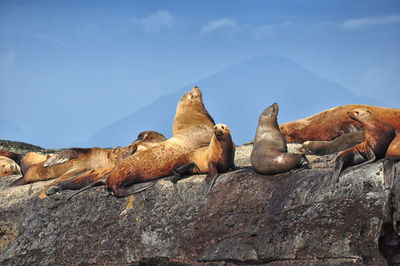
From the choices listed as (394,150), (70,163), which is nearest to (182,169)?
(394,150)

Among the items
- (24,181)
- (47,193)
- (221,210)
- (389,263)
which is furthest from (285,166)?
(24,181)

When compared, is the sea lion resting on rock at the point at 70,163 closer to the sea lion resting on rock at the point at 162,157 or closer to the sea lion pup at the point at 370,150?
the sea lion resting on rock at the point at 162,157

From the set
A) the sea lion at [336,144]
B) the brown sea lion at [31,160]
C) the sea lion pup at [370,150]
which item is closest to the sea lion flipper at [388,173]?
the sea lion pup at [370,150]

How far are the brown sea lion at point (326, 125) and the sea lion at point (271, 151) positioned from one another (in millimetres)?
2893

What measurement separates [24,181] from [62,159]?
41.2 inches

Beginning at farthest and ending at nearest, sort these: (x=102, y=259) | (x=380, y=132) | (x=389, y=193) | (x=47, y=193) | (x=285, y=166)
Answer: (x=47, y=193)
(x=102, y=259)
(x=285, y=166)
(x=380, y=132)
(x=389, y=193)

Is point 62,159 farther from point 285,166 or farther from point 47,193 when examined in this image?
point 285,166

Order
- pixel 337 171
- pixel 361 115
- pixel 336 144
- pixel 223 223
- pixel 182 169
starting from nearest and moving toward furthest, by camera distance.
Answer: pixel 337 171 → pixel 223 223 → pixel 361 115 → pixel 182 169 → pixel 336 144

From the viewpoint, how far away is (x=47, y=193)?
10.1 metres

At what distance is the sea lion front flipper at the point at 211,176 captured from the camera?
775 cm

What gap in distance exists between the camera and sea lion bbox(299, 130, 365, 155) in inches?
377

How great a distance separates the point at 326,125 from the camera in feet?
38.5

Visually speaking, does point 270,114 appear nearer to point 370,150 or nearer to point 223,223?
point 370,150

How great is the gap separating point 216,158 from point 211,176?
1.23 feet
